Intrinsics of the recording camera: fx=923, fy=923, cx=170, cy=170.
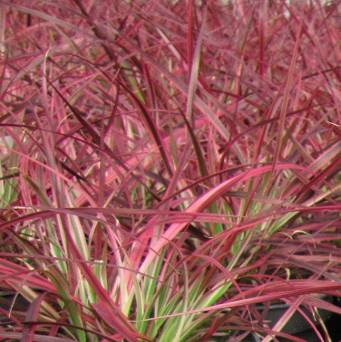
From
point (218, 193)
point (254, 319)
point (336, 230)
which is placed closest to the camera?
point (218, 193)

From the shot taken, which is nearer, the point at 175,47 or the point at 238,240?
the point at 238,240

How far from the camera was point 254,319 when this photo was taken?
3.86 feet

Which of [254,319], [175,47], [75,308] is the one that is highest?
[175,47]

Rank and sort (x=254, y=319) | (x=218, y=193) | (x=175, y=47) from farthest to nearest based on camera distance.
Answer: (x=175, y=47)
(x=254, y=319)
(x=218, y=193)

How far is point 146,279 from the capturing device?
41.3 inches

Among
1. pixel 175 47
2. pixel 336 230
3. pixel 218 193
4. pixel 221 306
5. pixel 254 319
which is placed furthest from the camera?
pixel 175 47

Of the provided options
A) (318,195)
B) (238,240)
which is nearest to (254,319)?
(238,240)

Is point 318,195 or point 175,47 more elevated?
point 175,47

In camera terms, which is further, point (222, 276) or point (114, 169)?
point (114, 169)

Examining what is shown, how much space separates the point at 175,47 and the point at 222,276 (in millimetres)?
575

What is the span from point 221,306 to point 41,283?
19 cm

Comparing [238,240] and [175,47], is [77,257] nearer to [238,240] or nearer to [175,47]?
[238,240]

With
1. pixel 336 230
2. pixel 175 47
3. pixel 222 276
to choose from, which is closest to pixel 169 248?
pixel 222 276

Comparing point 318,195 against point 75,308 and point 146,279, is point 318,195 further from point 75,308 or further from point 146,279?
point 75,308
